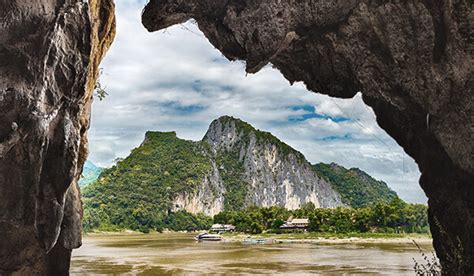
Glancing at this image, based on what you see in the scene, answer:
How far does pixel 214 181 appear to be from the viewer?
138875 mm

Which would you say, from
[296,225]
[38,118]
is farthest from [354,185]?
[38,118]

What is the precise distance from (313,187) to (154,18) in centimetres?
15154

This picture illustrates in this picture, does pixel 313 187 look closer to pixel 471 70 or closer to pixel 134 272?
pixel 134 272

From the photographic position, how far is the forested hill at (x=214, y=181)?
111062 mm

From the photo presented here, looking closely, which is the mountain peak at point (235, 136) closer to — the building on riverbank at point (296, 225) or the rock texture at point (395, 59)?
the building on riverbank at point (296, 225)

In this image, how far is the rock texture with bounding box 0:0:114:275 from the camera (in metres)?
7.20

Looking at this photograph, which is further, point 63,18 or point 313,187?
point 313,187

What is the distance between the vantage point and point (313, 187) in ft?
520

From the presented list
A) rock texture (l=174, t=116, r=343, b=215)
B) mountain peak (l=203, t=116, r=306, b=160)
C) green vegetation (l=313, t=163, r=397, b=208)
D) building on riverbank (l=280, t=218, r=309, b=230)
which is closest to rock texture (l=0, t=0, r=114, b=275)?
building on riverbank (l=280, t=218, r=309, b=230)

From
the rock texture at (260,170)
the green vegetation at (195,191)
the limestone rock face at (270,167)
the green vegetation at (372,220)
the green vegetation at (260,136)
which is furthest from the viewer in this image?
→ the green vegetation at (260,136)

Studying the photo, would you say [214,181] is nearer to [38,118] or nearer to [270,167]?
[270,167]

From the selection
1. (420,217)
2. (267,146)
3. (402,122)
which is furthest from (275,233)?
(267,146)

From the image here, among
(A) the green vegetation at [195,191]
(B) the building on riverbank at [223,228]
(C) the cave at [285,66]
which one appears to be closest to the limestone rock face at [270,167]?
(A) the green vegetation at [195,191]

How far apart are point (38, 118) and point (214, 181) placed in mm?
132046
